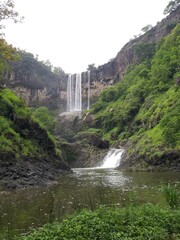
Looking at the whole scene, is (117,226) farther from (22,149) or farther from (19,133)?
(19,133)

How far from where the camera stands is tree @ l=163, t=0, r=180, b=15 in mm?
94375

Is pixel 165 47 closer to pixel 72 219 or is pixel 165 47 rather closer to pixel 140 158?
pixel 140 158

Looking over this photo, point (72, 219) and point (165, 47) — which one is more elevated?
point (165, 47)

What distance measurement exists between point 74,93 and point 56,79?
12539mm

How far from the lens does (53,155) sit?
101 feet

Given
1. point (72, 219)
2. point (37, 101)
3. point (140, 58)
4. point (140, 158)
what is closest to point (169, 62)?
point (140, 58)

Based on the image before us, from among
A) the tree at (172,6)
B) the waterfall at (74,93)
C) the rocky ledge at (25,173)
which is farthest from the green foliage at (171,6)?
the rocky ledge at (25,173)

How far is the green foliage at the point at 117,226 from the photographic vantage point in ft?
23.4

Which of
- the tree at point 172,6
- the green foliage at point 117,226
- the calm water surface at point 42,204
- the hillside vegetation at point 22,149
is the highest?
the tree at point 172,6

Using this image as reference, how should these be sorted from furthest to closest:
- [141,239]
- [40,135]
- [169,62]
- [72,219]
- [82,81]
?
[82,81]
[169,62]
[40,135]
[72,219]
[141,239]

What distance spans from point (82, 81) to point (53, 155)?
70.6 m

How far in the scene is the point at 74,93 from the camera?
9706 centimetres

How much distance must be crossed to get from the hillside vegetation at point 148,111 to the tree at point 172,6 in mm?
19036

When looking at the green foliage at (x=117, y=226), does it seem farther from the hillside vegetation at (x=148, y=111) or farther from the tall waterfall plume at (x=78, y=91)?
the tall waterfall plume at (x=78, y=91)
